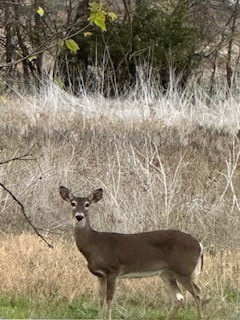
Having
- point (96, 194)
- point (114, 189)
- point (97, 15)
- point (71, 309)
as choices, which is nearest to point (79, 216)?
point (96, 194)

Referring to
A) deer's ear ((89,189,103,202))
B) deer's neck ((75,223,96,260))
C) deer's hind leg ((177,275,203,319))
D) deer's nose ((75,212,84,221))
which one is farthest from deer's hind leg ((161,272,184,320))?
deer's ear ((89,189,103,202))

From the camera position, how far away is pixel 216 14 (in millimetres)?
35500

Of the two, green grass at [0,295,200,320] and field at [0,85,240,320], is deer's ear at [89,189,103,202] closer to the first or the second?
field at [0,85,240,320]

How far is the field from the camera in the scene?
9836mm

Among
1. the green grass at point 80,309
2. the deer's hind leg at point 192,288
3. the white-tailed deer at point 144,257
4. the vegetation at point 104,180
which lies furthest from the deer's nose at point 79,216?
the deer's hind leg at point 192,288

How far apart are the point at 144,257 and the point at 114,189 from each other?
15.7 ft

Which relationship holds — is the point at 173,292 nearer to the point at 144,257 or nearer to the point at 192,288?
the point at 192,288

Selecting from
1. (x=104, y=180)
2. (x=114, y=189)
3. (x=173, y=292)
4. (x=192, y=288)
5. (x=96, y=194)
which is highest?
(x=96, y=194)

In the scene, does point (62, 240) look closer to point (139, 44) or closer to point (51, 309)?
point (51, 309)

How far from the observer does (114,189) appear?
13742mm

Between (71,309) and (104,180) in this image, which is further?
(104,180)

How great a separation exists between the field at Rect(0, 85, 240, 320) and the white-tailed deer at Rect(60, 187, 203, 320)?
374mm

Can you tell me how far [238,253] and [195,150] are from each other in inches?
286

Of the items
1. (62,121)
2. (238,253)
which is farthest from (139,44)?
(238,253)
